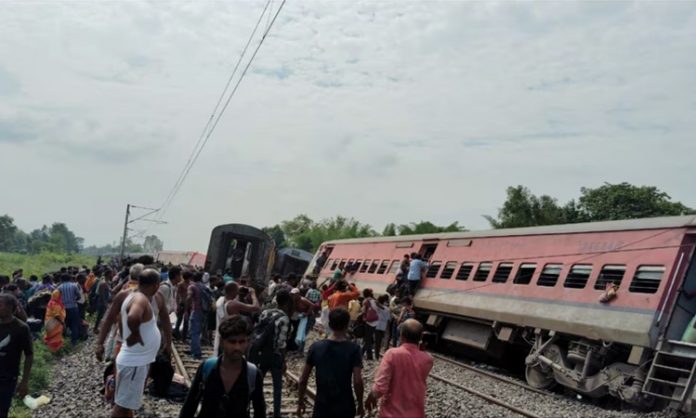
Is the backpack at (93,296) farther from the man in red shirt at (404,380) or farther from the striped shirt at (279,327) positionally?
the man in red shirt at (404,380)

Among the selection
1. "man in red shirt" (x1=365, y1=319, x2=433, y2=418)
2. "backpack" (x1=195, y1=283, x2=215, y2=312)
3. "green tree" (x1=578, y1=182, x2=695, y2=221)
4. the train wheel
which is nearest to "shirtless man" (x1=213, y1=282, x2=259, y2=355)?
"man in red shirt" (x1=365, y1=319, x2=433, y2=418)

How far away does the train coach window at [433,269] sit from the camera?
17.4 metres

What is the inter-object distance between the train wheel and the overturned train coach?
0.07 ft

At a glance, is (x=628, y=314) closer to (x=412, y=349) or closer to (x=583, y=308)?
(x=583, y=308)

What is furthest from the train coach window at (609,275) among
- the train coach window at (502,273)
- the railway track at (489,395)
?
the train coach window at (502,273)

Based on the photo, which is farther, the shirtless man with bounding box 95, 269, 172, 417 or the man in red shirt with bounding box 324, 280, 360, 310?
the man in red shirt with bounding box 324, 280, 360, 310

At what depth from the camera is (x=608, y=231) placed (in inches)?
484

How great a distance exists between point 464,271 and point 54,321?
375 inches

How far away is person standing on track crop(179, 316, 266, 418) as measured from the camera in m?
4.05

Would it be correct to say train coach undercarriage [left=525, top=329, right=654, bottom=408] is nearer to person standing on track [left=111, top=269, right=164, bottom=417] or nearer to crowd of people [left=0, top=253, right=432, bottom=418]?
crowd of people [left=0, top=253, right=432, bottom=418]

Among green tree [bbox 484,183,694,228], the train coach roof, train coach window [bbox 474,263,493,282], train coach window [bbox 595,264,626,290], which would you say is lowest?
train coach window [bbox 474,263,493,282]

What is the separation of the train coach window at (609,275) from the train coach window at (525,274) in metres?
1.97

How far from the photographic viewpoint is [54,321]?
459 inches

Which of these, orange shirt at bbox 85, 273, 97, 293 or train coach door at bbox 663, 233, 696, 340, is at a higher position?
train coach door at bbox 663, 233, 696, 340
